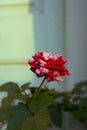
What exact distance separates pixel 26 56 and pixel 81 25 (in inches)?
7.9

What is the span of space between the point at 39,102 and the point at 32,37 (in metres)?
0.36

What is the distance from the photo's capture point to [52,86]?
3.02 ft

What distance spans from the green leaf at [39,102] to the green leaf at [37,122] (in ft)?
0.05

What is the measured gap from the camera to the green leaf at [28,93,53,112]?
23.4 inches

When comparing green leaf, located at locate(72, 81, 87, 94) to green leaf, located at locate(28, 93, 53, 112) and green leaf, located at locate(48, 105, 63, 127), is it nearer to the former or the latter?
green leaf, located at locate(48, 105, 63, 127)

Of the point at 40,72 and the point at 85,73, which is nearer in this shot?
the point at 40,72

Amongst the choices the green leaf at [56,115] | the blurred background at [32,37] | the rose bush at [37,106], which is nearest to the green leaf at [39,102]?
the rose bush at [37,106]

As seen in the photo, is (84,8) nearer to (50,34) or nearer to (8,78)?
(50,34)

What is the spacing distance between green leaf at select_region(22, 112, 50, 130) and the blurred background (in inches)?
12.6

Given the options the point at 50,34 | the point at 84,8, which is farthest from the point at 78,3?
the point at 50,34

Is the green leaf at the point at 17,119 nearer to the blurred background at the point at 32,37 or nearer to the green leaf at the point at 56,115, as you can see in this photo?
the green leaf at the point at 56,115

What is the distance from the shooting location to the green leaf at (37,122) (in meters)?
0.58

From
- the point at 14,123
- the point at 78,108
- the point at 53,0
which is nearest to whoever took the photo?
the point at 14,123

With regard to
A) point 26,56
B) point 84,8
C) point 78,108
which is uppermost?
point 84,8
